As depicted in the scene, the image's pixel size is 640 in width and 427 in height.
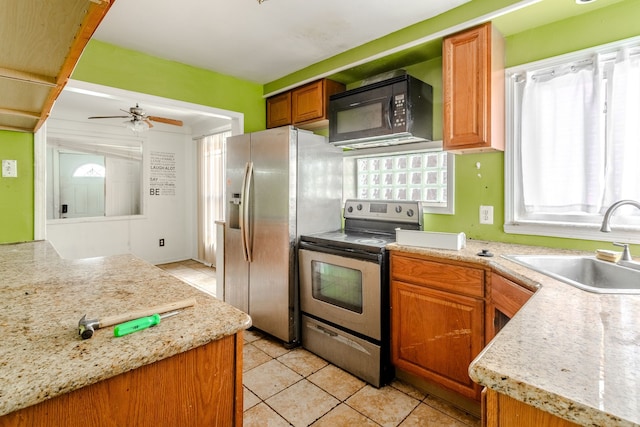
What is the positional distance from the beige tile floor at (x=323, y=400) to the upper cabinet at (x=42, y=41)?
1.81 metres

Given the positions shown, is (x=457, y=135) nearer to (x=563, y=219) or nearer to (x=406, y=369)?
(x=563, y=219)

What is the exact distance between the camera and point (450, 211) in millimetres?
2404

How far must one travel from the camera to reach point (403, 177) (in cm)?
276

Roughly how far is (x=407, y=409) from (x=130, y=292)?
163 centimetres

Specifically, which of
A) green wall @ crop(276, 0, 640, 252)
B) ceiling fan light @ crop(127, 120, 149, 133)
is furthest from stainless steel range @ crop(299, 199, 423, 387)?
ceiling fan light @ crop(127, 120, 149, 133)

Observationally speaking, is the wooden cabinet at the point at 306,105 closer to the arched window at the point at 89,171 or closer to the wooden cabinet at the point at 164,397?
the wooden cabinet at the point at 164,397

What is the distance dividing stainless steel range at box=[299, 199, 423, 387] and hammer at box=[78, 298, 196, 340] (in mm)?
1363

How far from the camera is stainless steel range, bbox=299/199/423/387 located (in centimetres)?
209

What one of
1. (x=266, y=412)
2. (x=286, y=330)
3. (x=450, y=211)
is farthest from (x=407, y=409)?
(x=450, y=211)

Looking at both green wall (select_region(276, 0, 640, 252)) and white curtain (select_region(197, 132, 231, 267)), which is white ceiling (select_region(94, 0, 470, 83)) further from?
white curtain (select_region(197, 132, 231, 267))

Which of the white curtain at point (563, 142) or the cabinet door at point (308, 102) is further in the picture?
the cabinet door at point (308, 102)

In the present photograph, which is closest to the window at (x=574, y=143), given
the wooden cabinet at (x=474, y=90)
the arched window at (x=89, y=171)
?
the wooden cabinet at (x=474, y=90)

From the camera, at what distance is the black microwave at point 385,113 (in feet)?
7.34

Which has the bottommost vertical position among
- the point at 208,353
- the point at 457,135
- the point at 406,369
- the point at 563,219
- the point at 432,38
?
the point at 406,369
